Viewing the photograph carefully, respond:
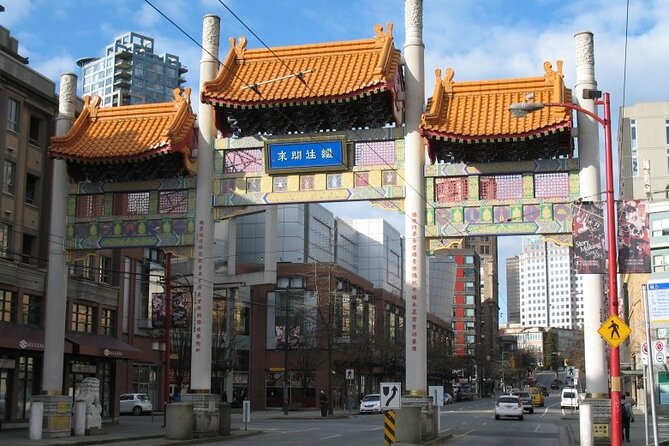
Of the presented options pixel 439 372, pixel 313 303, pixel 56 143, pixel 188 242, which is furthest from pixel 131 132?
pixel 439 372

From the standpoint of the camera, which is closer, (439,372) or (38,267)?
(38,267)

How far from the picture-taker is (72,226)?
28.4 metres

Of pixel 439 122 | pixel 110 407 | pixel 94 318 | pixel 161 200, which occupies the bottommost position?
pixel 110 407

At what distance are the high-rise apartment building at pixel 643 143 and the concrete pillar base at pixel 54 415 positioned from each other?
87.0 meters

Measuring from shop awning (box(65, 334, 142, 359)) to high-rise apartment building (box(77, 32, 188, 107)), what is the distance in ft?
470

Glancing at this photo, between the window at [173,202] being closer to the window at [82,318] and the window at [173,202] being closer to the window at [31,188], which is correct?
the window at [31,188]

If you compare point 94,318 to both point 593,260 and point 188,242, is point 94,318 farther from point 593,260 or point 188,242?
point 593,260

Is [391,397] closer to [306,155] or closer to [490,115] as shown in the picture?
[306,155]

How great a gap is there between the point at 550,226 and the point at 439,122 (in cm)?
452

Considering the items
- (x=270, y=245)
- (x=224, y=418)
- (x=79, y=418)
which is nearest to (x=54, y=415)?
(x=79, y=418)

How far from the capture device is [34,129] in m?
40.4

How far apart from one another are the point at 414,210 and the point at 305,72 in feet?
18.4

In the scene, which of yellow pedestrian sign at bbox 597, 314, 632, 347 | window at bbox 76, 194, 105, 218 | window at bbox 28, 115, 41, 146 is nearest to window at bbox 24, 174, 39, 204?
window at bbox 28, 115, 41, 146

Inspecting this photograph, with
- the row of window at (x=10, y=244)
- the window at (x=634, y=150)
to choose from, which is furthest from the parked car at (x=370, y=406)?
the window at (x=634, y=150)
